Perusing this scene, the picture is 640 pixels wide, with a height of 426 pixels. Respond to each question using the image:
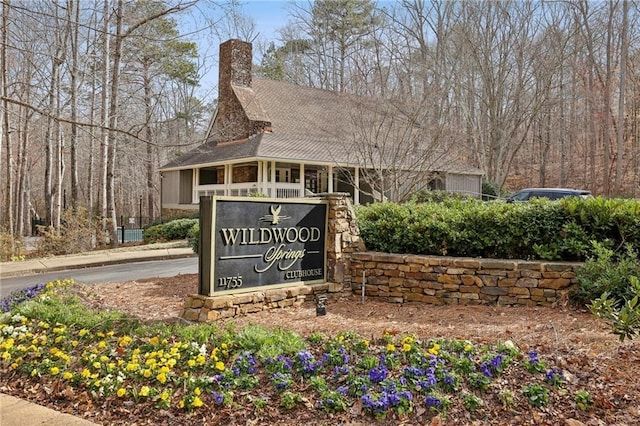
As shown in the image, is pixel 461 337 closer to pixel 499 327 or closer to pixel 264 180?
pixel 499 327

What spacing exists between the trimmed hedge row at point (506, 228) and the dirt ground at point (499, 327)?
2.74 feet

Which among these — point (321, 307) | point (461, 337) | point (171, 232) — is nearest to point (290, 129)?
point (171, 232)

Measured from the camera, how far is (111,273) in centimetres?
989

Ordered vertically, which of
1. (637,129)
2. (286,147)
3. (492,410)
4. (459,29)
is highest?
(459,29)

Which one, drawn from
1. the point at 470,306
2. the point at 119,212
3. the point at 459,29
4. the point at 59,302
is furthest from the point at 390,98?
the point at 119,212

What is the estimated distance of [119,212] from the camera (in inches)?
1547

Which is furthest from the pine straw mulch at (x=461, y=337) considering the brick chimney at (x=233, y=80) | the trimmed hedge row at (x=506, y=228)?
the brick chimney at (x=233, y=80)

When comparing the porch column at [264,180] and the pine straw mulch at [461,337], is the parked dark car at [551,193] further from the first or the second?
the pine straw mulch at [461,337]

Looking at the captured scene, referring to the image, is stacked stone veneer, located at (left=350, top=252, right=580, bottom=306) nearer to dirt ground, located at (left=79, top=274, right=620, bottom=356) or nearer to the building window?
dirt ground, located at (left=79, top=274, right=620, bottom=356)

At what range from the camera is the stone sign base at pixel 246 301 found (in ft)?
17.3

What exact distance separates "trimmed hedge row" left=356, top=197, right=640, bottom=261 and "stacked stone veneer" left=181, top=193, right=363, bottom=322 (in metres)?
0.43

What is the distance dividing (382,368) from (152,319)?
9.89ft

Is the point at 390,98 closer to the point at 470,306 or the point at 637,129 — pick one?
the point at 470,306

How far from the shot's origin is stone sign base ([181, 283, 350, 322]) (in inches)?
207
